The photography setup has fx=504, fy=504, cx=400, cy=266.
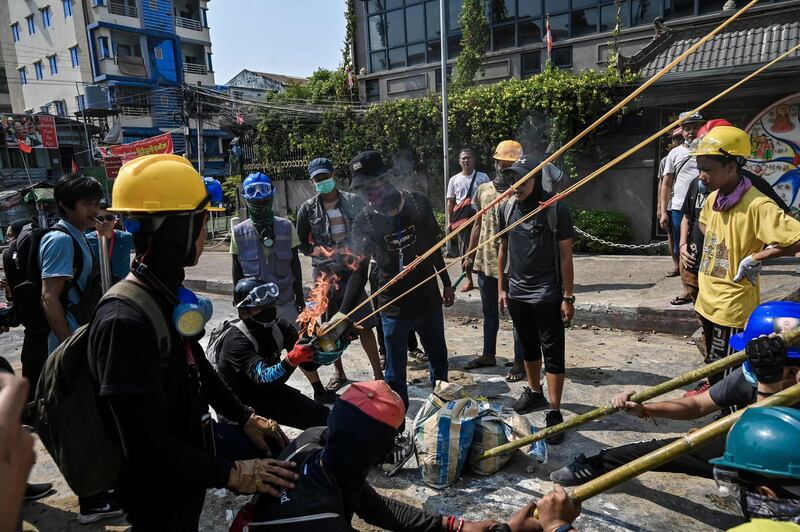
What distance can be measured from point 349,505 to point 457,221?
4.99m

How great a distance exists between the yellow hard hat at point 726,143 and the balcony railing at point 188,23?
43.3m

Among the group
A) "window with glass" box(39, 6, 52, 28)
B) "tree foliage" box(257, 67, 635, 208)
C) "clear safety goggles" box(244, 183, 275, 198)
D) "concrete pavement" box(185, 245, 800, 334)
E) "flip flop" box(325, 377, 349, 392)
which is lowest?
"flip flop" box(325, 377, 349, 392)

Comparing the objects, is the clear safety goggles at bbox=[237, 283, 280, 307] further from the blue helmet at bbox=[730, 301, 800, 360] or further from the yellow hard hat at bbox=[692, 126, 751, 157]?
the yellow hard hat at bbox=[692, 126, 751, 157]

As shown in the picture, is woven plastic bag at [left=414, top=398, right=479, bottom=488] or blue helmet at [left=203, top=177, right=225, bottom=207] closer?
blue helmet at [left=203, top=177, right=225, bottom=207]

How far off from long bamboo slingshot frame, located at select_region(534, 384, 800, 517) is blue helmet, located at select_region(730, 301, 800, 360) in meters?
0.66

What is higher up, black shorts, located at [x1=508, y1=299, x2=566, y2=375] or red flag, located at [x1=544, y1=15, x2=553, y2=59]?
red flag, located at [x1=544, y1=15, x2=553, y2=59]

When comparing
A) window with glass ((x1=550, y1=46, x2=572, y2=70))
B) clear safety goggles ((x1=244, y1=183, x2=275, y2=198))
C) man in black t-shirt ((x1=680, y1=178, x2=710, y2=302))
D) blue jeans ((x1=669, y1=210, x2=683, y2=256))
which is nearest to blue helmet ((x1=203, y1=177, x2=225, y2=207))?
clear safety goggles ((x1=244, y1=183, x2=275, y2=198))

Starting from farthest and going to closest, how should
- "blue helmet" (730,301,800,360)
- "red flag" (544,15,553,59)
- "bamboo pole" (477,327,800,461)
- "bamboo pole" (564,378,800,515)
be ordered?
"red flag" (544,15,553,59) < "blue helmet" (730,301,800,360) < "bamboo pole" (477,327,800,461) < "bamboo pole" (564,378,800,515)

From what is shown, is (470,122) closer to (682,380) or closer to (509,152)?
(509,152)

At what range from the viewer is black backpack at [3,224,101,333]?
11.2 ft

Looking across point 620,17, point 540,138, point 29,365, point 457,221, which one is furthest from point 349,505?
point 620,17

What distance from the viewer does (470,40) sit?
15906 millimetres

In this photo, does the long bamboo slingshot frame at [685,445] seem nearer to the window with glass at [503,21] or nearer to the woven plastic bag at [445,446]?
the woven plastic bag at [445,446]

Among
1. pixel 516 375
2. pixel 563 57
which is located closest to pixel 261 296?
pixel 516 375
